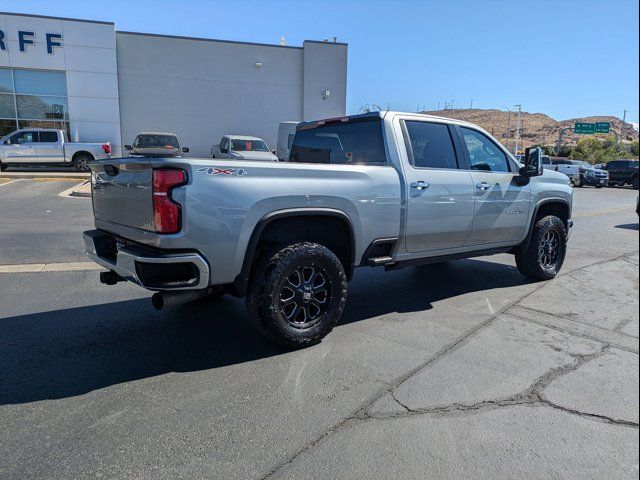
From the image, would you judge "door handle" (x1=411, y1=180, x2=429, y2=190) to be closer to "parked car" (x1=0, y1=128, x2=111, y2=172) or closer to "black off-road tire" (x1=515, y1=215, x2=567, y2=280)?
"black off-road tire" (x1=515, y1=215, x2=567, y2=280)

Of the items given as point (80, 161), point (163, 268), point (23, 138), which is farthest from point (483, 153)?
point (23, 138)

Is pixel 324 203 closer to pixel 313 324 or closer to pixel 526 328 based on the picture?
pixel 313 324

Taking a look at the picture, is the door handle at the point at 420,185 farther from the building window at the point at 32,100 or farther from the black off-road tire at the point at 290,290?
the building window at the point at 32,100

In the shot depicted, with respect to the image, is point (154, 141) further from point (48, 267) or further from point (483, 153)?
point (483, 153)

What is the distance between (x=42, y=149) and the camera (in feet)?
65.1

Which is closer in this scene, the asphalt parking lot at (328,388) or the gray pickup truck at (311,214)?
the asphalt parking lot at (328,388)

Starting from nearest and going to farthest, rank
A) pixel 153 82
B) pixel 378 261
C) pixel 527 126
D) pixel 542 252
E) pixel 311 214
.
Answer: pixel 311 214
pixel 378 261
pixel 542 252
pixel 153 82
pixel 527 126

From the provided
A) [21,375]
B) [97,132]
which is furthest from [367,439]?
[97,132]

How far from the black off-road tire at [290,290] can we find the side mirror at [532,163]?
2.99 m

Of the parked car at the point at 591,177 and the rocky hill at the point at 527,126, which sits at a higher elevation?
the rocky hill at the point at 527,126

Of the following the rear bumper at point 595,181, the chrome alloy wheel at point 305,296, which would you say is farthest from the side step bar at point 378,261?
the rear bumper at point 595,181

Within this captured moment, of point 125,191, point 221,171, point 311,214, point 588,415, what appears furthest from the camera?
point 311,214

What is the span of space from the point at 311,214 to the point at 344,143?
1.56 meters

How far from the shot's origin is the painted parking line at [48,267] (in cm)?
649
